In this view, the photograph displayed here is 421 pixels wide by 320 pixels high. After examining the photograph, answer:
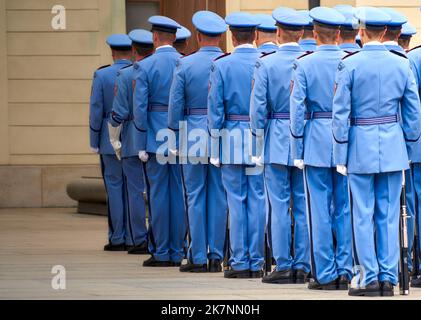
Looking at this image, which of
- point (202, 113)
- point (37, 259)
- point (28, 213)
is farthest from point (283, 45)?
point (28, 213)

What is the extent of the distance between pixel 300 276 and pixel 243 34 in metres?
2.24

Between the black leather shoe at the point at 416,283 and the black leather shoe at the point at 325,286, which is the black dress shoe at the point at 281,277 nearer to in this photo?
the black leather shoe at the point at 325,286

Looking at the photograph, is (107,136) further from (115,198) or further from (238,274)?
(238,274)

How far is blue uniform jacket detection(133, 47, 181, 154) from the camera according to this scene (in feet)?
48.4

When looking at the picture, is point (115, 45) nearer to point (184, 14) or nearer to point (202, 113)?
point (202, 113)

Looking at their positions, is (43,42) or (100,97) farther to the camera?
(43,42)

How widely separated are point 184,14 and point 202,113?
33.7 ft

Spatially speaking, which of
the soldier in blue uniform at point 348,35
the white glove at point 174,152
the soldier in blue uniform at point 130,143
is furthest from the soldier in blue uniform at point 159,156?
the soldier in blue uniform at point 348,35

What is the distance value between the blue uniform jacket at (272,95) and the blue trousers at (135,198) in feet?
10.7

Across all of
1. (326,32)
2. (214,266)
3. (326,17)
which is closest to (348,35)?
(326,32)

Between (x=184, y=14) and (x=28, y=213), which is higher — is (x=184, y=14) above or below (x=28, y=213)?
above

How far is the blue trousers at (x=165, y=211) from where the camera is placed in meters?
14.8

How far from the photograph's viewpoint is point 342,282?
39.9 feet
